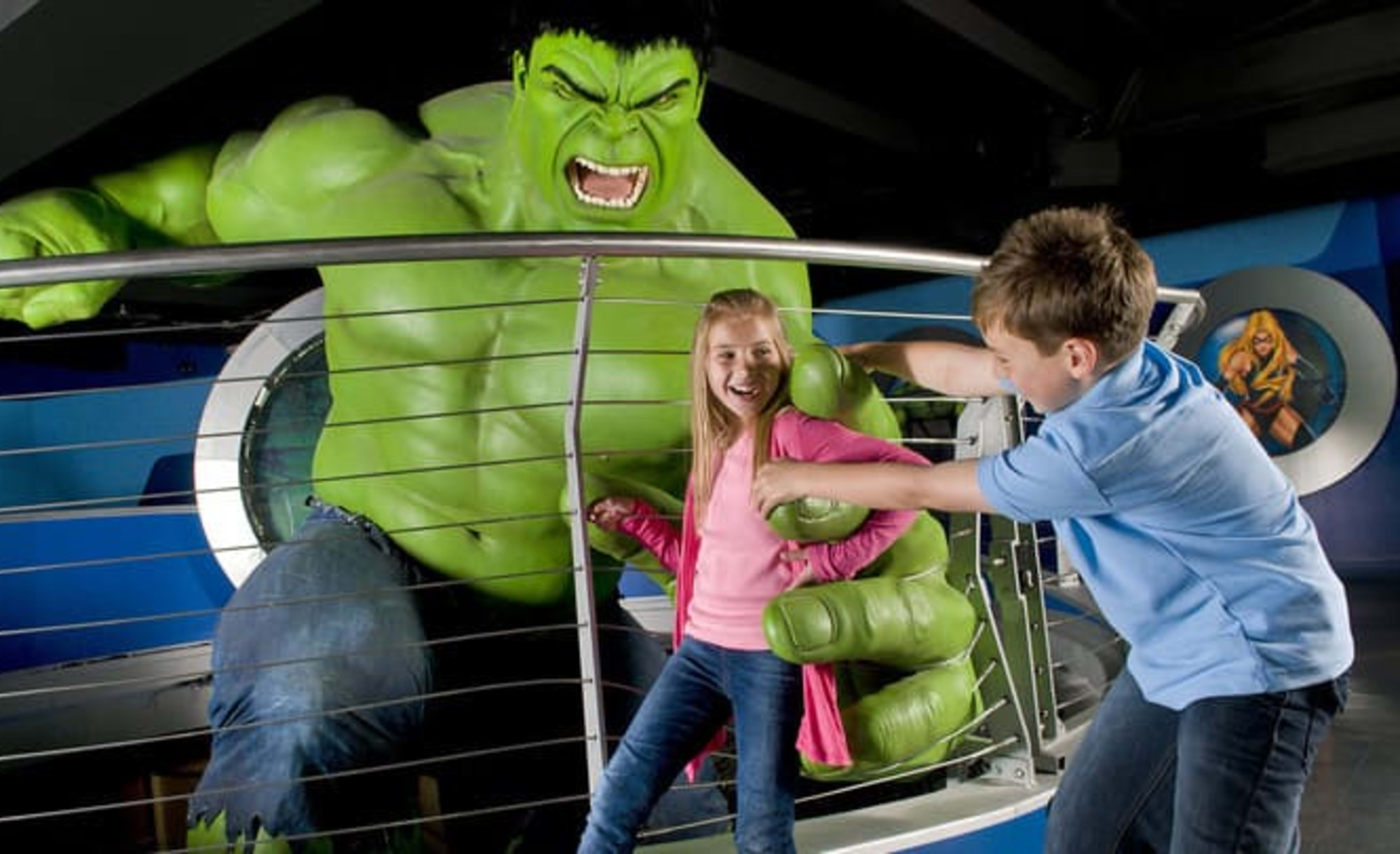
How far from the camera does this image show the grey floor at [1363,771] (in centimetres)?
192

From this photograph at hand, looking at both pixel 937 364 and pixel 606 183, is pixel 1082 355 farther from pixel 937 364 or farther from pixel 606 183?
pixel 606 183

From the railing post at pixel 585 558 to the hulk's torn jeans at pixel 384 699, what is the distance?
0.24 m

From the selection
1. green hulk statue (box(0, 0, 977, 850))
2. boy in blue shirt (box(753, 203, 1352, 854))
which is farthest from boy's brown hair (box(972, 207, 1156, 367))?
green hulk statue (box(0, 0, 977, 850))

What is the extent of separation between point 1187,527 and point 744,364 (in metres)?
0.54

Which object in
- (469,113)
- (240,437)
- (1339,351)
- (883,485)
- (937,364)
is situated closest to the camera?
(883,485)

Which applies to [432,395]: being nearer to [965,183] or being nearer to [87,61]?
[87,61]

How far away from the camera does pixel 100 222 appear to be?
222 cm

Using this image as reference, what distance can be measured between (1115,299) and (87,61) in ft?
7.34

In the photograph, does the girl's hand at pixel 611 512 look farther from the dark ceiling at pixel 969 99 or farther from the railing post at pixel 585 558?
the dark ceiling at pixel 969 99

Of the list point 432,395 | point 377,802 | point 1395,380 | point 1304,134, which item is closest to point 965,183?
point 1304,134

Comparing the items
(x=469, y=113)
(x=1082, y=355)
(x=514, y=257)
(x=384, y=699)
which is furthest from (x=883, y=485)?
(x=469, y=113)

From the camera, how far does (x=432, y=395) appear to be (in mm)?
2146

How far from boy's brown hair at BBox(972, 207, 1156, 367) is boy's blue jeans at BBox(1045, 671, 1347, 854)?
1.07 ft

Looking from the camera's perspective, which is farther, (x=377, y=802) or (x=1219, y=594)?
(x=377, y=802)
